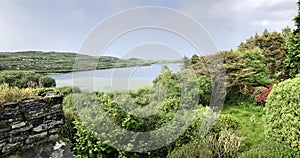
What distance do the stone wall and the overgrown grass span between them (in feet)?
13.8

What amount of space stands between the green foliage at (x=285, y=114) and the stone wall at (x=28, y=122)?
4.16 meters

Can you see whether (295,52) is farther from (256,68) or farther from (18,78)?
(18,78)

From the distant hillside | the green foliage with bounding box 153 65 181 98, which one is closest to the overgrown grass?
the green foliage with bounding box 153 65 181 98

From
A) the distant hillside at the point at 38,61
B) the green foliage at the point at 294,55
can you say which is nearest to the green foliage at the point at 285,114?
the distant hillside at the point at 38,61

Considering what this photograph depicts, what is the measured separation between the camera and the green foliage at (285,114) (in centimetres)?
398

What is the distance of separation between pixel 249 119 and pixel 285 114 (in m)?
3.67

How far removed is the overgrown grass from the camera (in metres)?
6.04

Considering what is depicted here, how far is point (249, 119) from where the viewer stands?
25.1 feet

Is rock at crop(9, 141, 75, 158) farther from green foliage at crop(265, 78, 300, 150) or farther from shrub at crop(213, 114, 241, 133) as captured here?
green foliage at crop(265, 78, 300, 150)

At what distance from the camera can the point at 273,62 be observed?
1205 cm

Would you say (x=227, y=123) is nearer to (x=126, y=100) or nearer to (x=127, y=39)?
(x=126, y=100)

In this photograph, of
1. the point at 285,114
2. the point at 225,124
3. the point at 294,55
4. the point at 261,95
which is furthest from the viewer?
the point at 261,95

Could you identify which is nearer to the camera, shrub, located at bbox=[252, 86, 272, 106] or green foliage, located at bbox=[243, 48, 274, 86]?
shrub, located at bbox=[252, 86, 272, 106]

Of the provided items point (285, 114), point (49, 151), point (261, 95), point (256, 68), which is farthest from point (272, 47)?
point (49, 151)
